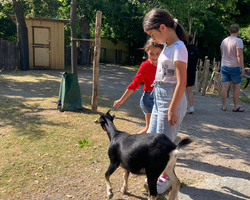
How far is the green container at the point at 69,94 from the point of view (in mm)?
6711

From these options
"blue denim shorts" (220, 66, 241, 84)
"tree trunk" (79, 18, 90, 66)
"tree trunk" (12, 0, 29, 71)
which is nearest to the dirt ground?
"blue denim shorts" (220, 66, 241, 84)

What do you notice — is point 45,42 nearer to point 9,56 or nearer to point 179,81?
point 9,56

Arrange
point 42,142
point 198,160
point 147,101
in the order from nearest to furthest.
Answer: point 147,101 < point 198,160 < point 42,142

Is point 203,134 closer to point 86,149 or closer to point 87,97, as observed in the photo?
point 86,149

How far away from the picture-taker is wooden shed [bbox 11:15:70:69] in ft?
49.7

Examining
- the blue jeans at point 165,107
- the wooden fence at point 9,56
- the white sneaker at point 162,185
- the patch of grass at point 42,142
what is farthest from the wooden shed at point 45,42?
the blue jeans at point 165,107

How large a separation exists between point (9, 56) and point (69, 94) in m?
9.05

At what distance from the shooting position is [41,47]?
15.4 metres

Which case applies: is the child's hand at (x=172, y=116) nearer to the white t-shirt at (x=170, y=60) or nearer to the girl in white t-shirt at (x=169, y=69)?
the girl in white t-shirt at (x=169, y=69)

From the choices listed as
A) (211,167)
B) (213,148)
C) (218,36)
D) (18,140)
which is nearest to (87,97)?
(18,140)

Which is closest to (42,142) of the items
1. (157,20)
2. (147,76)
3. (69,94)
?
(69,94)

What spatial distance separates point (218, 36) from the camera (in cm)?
2186

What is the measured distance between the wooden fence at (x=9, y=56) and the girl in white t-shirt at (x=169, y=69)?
13.1 meters

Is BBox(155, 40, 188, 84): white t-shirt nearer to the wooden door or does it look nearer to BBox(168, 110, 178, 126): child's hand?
BBox(168, 110, 178, 126): child's hand
